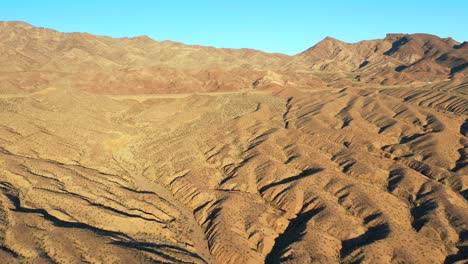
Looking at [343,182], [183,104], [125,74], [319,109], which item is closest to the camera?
[343,182]

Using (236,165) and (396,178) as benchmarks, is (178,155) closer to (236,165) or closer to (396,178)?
(236,165)

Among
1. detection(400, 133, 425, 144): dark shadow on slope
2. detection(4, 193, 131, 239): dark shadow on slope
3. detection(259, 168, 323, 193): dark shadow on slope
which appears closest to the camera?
detection(4, 193, 131, 239): dark shadow on slope

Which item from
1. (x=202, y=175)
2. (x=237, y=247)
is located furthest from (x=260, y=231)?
(x=202, y=175)

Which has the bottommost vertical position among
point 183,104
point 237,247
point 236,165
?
point 237,247

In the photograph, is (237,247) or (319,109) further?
(319,109)

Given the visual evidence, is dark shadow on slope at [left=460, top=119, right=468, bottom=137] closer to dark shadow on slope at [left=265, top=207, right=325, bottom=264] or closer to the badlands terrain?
the badlands terrain

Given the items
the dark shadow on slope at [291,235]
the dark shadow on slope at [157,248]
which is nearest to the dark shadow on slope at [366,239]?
the dark shadow on slope at [291,235]

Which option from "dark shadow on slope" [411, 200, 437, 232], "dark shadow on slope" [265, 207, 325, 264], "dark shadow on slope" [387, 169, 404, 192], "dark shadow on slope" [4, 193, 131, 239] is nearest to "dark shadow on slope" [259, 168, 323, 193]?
"dark shadow on slope" [265, 207, 325, 264]

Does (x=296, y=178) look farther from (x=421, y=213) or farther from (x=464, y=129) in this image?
(x=464, y=129)
